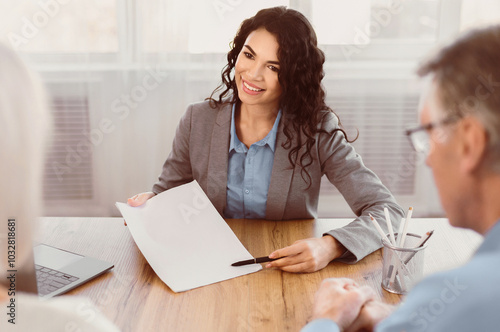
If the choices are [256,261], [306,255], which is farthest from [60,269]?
[306,255]

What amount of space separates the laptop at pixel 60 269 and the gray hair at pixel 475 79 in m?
0.86

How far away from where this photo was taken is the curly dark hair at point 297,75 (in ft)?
5.53

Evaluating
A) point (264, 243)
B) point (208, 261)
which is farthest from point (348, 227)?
point (208, 261)

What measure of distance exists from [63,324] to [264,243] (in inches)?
30.6

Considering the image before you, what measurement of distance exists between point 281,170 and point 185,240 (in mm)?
478

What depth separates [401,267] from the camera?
3.76 ft

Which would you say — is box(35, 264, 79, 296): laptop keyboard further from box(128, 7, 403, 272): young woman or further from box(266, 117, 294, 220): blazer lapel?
box(266, 117, 294, 220): blazer lapel

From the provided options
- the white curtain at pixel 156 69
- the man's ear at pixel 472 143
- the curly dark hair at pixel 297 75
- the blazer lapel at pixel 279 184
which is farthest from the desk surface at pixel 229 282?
the white curtain at pixel 156 69

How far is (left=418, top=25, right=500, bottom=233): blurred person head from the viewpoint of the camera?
0.64m

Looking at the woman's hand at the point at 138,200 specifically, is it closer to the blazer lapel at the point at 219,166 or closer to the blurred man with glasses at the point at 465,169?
the blazer lapel at the point at 219,166

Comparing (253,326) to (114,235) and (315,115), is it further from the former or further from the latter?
(315,115)

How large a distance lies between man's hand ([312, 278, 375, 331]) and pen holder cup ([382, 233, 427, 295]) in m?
0.13

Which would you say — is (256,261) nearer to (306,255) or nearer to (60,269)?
(306,255)

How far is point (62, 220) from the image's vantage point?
152 centimetres
